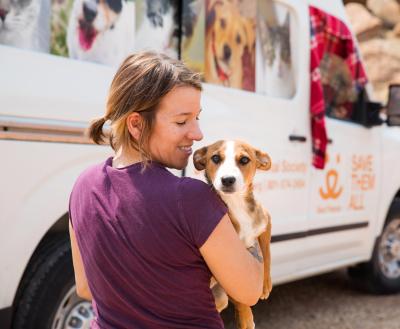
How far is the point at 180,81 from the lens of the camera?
1.34m

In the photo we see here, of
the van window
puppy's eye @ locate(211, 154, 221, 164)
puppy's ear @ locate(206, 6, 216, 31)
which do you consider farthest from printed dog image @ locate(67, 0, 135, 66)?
the van window

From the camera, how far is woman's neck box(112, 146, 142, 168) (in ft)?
4.57

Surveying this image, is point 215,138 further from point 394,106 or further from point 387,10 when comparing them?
point 387,10

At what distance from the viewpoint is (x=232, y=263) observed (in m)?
1.29

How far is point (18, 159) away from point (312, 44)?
2529 mm

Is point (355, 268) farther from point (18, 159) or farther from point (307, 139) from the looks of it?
point (18, 159)

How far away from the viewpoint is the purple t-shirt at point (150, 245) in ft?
4.18

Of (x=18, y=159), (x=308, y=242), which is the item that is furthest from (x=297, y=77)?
(x=18, y=159)

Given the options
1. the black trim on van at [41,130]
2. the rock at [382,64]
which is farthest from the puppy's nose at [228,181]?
the rock at [382,64]

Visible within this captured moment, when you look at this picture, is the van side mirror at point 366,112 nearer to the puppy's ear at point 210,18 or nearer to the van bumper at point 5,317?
the puppy's ear at point 210,18

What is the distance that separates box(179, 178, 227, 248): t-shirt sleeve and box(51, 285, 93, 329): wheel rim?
1545 millimetres

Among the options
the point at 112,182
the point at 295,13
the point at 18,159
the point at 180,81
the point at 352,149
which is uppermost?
the point at 295,13

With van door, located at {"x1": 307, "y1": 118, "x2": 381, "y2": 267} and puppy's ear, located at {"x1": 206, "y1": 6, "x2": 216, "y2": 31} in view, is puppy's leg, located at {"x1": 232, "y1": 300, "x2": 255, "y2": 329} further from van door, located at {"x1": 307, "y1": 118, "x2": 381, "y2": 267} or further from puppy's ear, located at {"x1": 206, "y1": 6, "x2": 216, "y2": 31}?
van door, located at {"x1": 307, "y1": 118, "x2": 381, "y2": 267}

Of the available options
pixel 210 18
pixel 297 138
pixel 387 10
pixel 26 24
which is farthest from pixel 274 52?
pixel 387 10
